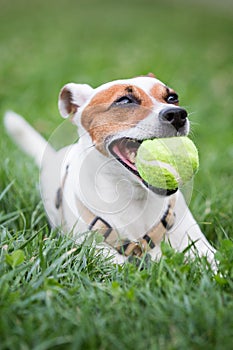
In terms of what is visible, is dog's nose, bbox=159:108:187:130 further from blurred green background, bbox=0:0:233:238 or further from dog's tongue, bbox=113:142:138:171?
blurred green background, bbox=0:0:233:238

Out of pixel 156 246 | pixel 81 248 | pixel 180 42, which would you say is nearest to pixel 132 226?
pixel 156 246

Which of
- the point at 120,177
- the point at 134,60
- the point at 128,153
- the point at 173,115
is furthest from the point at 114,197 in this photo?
the point at 134,60

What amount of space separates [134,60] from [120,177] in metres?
4.45

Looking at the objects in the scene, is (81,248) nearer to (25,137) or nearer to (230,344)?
(230,344)

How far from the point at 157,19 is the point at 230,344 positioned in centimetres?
931

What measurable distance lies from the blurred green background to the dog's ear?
1.57ft

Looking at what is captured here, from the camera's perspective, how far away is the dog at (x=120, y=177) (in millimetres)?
2268

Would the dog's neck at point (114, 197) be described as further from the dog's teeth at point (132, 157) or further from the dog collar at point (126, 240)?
the dog's teeth at point (132, 157)

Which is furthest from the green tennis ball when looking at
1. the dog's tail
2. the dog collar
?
the dog's tail

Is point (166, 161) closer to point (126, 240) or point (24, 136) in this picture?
point (126, 240)

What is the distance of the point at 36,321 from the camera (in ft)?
5.64

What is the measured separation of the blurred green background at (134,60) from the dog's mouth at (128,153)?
351mm

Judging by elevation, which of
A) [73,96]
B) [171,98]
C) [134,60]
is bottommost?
[134,60]

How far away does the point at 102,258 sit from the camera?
2.28 meters
